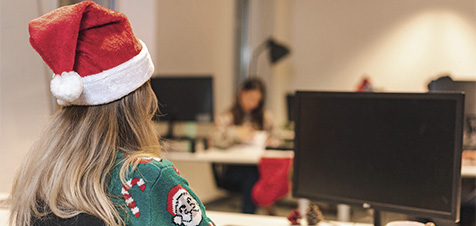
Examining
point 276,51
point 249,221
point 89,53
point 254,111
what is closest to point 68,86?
point 89,53

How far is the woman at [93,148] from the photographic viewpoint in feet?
3.07

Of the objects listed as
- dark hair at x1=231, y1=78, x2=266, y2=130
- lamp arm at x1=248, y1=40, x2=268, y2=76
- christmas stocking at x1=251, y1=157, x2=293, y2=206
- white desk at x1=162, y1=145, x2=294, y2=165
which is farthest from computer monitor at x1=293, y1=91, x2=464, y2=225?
lamp arm at x1=248, y1=40, x2=268, y2=76

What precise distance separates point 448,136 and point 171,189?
0.74 metres

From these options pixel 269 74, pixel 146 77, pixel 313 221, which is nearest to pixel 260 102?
pixel 269 74

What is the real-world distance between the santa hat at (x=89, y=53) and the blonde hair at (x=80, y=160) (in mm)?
37

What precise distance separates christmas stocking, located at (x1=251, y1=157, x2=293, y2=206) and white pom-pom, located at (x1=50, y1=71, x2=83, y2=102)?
2.02 metres

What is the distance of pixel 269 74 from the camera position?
233 inches

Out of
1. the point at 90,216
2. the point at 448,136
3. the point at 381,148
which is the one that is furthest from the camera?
the point at 381,148

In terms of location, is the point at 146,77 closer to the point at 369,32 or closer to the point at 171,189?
the point at 171,189

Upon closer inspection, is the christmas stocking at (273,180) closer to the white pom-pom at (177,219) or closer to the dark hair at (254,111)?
the dark hair at (254,111)

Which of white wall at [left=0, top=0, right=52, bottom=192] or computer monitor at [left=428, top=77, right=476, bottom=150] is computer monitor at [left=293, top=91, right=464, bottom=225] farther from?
white wall at [left=0, top=0, right=52, bottom=192]

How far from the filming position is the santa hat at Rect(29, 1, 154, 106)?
92 centimetres

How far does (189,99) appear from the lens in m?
3.48

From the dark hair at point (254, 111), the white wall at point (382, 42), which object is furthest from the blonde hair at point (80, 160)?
the white wall at point (382, 42)
